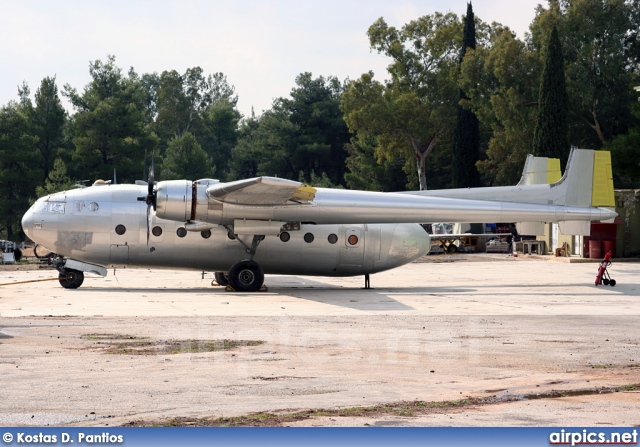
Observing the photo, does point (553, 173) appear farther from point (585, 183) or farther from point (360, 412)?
point (360, 412)

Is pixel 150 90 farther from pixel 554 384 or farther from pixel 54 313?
pixel 554 384

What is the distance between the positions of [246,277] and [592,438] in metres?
19.0

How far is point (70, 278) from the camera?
89.5 ft

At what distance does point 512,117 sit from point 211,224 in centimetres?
4366

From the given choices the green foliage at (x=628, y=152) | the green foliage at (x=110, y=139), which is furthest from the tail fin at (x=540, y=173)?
the green foliage at (x=110, y=139)

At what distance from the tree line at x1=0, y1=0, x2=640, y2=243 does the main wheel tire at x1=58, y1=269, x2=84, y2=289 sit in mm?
20997

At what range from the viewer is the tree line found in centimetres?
6462

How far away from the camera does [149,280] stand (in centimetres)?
3325

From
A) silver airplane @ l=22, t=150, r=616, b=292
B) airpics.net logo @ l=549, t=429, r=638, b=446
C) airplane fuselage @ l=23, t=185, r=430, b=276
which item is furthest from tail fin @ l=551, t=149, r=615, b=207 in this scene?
airpics.net logo @ l=549, t=429, r=638, b=446

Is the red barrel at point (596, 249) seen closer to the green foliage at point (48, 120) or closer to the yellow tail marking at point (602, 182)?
the yellow tail marking at point (602, 182)

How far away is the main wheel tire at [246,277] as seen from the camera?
→ 2641 centimetres

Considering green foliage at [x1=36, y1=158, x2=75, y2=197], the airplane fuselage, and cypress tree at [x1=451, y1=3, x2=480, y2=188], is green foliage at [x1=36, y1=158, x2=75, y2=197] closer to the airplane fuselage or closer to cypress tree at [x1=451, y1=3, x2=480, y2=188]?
cypress tree at [x1=451, y1=3, x2=480, y2=188]

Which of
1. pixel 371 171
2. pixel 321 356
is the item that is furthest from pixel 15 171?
pixel 321 356

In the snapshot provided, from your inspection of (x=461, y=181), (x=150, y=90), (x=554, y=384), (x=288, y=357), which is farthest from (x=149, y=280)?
(x=150, y=90)
